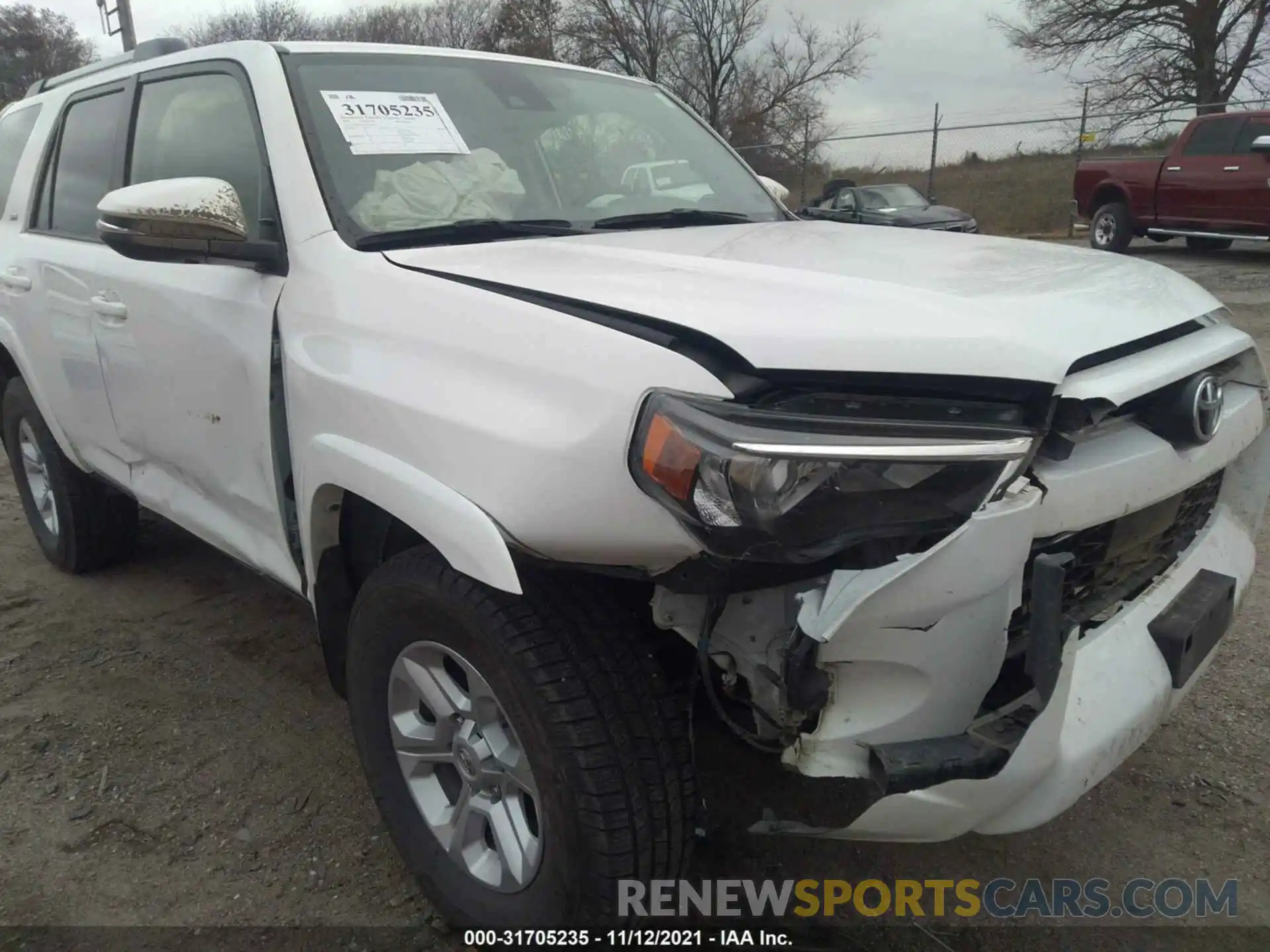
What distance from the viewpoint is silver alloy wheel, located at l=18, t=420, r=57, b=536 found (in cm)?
387

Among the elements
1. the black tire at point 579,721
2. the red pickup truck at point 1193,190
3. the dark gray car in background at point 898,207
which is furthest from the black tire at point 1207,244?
the black tire at point 579,721

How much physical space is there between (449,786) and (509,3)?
32070 mm

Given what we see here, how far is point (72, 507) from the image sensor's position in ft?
12.4

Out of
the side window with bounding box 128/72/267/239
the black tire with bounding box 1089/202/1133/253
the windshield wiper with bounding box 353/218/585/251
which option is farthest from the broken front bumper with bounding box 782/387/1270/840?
the black tire with bounding box 1089/202/1133/253

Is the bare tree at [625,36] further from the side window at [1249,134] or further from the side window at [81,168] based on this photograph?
the side window at [81,168]

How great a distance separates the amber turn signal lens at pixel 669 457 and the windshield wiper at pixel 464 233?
96cm

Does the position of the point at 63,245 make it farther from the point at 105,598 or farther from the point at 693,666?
the point at 693,666

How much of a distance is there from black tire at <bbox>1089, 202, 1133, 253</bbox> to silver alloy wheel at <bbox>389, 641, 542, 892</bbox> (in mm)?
13271

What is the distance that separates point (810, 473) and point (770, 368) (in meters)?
0.17

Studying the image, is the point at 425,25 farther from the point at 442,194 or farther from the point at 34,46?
the point at 442,194

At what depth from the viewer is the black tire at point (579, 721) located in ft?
5.31

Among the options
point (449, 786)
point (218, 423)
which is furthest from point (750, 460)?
point (218, 423)

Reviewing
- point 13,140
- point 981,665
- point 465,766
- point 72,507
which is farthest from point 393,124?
point 13,140

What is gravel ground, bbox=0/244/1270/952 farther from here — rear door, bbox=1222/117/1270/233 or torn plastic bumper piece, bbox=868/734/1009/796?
rear door, bbox=1222/117/1270/233
